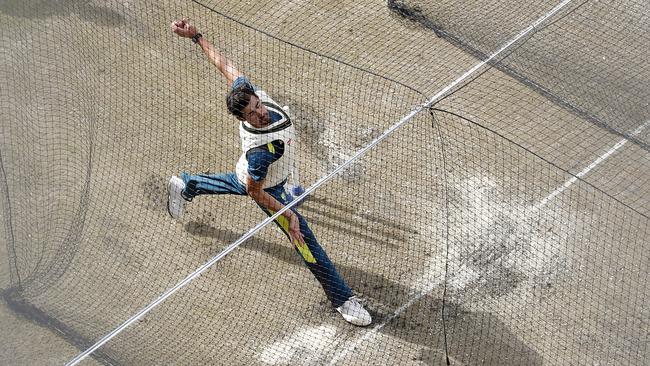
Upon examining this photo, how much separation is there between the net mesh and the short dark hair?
3.90ft

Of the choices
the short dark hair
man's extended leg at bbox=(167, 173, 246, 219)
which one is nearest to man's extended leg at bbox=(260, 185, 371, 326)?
man's extended leg at bbox=(167, 173, 246, 219)

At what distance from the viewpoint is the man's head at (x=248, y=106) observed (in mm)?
9086

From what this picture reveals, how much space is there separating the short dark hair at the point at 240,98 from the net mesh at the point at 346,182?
119cm

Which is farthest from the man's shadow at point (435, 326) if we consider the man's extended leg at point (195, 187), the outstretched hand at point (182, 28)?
the outstretched hand at point (182, 28)

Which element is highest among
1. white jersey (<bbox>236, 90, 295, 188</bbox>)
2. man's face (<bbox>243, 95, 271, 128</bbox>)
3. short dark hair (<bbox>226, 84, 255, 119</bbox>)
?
short dark hair (<bbox>226, 84, 255, 119</bbox>)

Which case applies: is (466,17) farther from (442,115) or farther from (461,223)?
(461,223)

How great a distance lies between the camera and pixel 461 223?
10.7 metres

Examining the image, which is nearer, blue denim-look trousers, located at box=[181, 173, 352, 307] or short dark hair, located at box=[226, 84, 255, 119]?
short dark hair, located at box=[226, 84, 255, 119]

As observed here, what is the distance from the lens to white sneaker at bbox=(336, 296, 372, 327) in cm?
966

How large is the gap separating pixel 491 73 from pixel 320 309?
3.85 meters

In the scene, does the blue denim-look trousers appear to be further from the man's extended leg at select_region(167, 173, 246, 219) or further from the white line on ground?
the white line on ground

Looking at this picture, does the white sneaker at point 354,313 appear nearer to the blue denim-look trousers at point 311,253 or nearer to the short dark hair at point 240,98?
the blue denim-look trousers at point 311,253

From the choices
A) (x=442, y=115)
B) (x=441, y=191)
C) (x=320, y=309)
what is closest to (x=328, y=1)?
(x=442, y=115)

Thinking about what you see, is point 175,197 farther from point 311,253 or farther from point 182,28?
point 182,28
